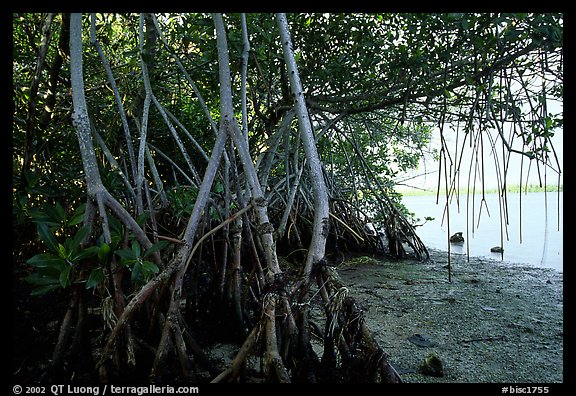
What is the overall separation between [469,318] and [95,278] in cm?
234

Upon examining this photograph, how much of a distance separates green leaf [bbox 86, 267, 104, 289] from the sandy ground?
1.43 metres

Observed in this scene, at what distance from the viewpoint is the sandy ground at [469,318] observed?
6.63ft

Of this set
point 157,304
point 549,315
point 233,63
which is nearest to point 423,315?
point 549,315

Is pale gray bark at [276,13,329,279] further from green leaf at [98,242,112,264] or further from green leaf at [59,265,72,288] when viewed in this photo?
green leaf at [59,265,72,288]

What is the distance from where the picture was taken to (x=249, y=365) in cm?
193

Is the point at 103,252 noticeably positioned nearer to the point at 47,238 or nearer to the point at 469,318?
the point at 47,238

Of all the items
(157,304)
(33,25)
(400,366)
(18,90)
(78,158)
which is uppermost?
(33,25)

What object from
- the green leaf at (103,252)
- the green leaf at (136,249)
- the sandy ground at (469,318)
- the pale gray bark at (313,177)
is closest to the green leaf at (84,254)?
the green leaf at (103,252)

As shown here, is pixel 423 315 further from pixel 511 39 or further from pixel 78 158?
pixel 78 158

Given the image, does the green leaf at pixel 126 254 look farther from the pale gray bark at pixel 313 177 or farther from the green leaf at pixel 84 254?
the pale gray bark at pixel 313 177

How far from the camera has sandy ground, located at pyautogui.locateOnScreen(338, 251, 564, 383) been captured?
202 centimetres

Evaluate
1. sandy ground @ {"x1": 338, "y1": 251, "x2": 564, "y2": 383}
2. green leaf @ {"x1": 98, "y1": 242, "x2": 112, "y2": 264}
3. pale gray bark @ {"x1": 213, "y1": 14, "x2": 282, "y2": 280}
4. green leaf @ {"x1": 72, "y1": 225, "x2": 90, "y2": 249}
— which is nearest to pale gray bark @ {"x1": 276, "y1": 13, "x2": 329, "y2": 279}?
pale gray bark @ {"x1": 213, "y1": 14, "x2": 282, "y2": 280}

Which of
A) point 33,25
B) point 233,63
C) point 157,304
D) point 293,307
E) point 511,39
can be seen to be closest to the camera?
point 293,307

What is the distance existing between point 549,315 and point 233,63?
2.90 m
